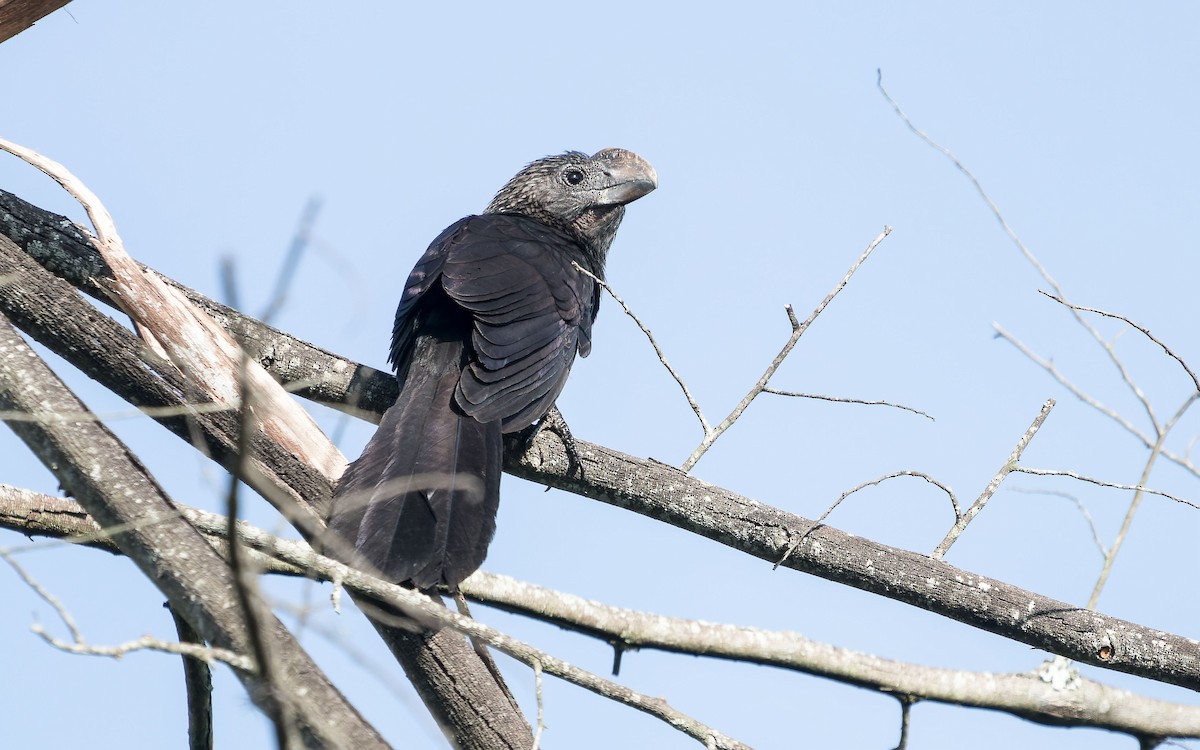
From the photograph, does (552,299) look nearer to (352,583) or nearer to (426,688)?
(426,688)

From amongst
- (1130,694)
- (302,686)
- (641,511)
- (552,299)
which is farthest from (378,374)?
(1130,694)

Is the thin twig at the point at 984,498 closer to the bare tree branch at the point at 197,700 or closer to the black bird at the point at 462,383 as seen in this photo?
the black bird at the point at 462,383

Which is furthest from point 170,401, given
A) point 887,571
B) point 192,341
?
point 887,571

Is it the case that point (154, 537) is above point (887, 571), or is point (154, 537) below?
below

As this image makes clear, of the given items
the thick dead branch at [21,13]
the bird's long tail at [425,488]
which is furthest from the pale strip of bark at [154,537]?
the thick dead branch at [21,13]

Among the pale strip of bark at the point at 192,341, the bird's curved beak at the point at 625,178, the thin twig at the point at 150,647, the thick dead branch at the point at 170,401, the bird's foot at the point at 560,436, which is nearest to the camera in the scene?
the thin twig at the point at 150,647

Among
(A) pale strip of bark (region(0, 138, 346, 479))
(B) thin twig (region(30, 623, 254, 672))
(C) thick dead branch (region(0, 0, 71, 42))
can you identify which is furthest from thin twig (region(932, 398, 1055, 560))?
(C) thick dead branch (region(0, 0, 71, 42))

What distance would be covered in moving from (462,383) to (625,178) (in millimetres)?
2262

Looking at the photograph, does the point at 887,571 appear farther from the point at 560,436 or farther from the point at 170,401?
the point at 170,401

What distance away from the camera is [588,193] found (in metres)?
5.58

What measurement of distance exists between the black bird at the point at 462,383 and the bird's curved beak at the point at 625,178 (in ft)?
1.07

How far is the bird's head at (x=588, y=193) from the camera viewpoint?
5.50m

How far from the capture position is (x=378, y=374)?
3775mm

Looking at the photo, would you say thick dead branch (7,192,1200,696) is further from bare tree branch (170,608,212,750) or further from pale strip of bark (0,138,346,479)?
bare tree branch (170,608,212,750)
